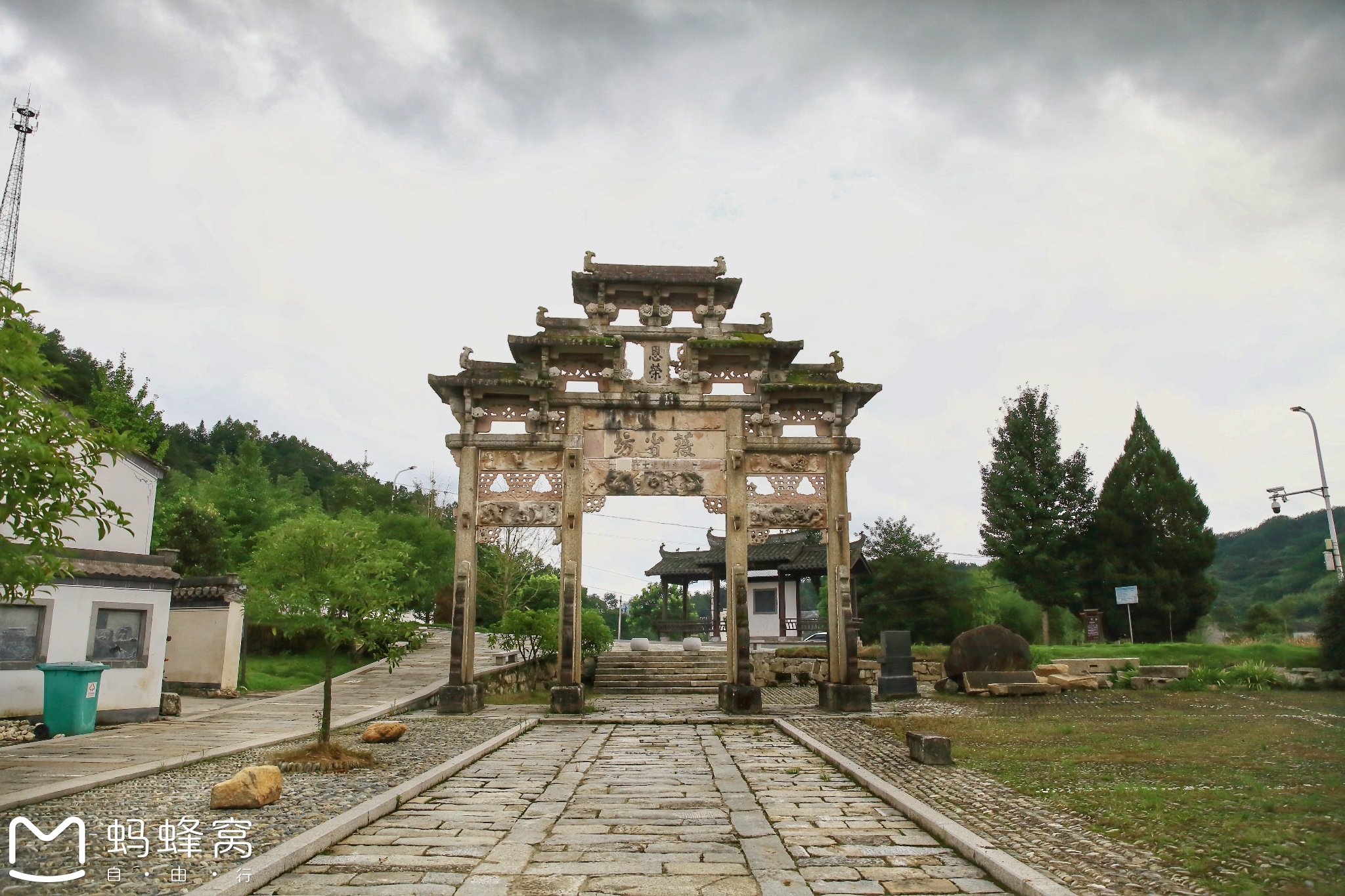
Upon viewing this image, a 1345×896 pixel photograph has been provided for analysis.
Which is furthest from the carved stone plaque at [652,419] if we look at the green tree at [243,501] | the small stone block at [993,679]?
the green tree at [243,501]

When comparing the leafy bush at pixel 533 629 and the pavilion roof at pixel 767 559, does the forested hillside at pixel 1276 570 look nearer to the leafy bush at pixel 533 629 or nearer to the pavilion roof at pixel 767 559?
the pavilion roof at pixel 767 559

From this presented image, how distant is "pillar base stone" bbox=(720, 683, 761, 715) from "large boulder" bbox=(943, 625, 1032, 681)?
642cm

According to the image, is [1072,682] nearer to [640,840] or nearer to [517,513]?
[517,513]

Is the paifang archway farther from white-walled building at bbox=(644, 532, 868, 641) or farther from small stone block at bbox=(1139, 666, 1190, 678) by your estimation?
white-walled building at bbox=(644, 532, 868, 641)

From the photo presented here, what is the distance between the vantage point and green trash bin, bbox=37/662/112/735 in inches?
479

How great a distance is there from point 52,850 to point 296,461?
6016cm

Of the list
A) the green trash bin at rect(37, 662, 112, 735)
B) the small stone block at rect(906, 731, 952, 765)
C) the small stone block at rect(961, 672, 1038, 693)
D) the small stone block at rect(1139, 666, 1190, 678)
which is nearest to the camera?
the small stone block at rect(906, 731, 952, 765)

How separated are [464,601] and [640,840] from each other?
9.88m

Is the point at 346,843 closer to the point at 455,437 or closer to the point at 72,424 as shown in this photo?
the point at 72,424

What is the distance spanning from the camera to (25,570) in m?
5.73

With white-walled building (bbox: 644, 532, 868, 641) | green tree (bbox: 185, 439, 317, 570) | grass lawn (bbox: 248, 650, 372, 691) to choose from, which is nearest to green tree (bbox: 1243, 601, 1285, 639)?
white-walled building (bbox: 644, 532, 868, 641)

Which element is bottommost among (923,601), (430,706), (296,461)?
(430,706)

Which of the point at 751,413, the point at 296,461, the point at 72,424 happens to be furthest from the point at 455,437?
the point at 296,461

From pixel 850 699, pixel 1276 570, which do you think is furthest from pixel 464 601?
pixel 1276 570
